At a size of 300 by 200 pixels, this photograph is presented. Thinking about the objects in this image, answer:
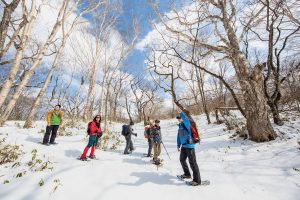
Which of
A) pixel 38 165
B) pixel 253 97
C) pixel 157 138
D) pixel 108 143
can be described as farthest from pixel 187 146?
pixel 108 143

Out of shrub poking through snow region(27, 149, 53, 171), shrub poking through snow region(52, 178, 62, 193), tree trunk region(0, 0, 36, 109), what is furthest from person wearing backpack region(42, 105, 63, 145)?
shrub poking through snow region(52, 178, 62, 193)

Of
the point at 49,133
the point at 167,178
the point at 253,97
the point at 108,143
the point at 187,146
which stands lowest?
the point at 167,178

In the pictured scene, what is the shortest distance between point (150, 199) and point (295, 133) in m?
7.14

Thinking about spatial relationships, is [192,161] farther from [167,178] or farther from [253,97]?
[253,97]

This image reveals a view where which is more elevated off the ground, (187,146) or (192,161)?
(187,146)

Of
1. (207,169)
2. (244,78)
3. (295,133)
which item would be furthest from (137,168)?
(295,133)

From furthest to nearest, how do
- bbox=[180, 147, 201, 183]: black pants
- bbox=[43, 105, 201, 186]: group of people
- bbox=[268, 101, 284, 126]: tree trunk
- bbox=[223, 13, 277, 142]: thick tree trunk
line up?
bbox=[268, 101, 284, 126]: tree trunk → bbox=[223, 13, 277, 142]: thick tree trunk → bbox=[43, 105, 201, 186]: group of people → bbox=[180, 147, 201, 183]: black pants

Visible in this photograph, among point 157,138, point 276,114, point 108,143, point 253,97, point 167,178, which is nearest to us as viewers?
point 167,178

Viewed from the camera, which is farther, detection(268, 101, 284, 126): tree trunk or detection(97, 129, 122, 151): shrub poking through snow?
detection(97, 129, 122, 151): shrub poking through snow

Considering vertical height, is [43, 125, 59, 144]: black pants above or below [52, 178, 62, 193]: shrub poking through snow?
above

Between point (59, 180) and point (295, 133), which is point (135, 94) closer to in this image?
point (295, 133)

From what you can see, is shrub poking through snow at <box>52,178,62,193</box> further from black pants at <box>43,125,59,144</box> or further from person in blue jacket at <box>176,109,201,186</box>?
black pants at <box>43,125,59,144</box>

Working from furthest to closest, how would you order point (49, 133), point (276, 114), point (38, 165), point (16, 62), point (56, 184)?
point (276, 114), point (49, 133), point (16, 62), point (38, 165), point (56, 184)

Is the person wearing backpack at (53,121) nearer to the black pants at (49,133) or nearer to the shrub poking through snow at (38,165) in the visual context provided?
the black pants at (49,133)
